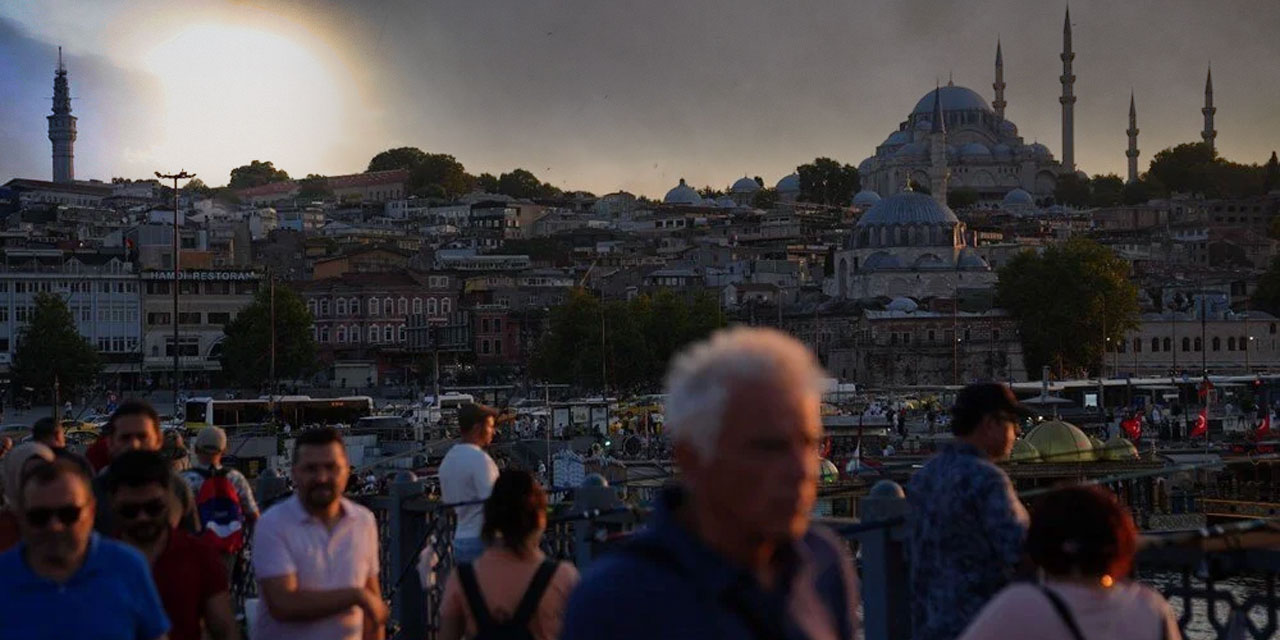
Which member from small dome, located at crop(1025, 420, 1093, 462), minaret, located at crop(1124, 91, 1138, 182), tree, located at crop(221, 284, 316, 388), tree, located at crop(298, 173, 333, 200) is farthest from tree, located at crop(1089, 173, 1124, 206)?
small dome, located at crop(1025, 420, 1093, 462)

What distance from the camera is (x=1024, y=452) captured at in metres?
30.3

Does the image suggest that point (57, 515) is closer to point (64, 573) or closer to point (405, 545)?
point (64, 573)

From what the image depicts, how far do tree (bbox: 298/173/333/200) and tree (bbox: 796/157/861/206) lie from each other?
35708 mm

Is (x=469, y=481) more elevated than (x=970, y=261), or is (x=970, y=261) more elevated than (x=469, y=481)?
(x=970, y=261)

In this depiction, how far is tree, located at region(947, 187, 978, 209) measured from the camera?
137 m

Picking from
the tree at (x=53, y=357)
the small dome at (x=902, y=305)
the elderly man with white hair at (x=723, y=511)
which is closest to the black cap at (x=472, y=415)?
the elderly man with white hair at (x=723, y=511)

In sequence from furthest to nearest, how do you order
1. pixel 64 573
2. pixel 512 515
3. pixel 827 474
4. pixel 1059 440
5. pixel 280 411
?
pixel 280 411 → pixel 1059 440 → pixel 827 474 → pixel 512 515 → pixel 64 573

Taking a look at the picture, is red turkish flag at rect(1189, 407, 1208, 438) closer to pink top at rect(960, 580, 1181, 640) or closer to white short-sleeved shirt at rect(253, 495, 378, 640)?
white short-sleeved shirt at rect(253, 495, 378, 640)

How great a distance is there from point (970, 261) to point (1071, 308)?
55.3ft

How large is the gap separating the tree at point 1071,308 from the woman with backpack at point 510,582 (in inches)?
2660

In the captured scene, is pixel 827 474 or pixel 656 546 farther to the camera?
pixel 827 474

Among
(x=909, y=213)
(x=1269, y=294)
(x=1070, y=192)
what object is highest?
(x=1070, y=192)

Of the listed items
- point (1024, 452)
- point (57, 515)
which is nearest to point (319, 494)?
point (57, 515)

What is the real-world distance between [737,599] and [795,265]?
9520 cm
